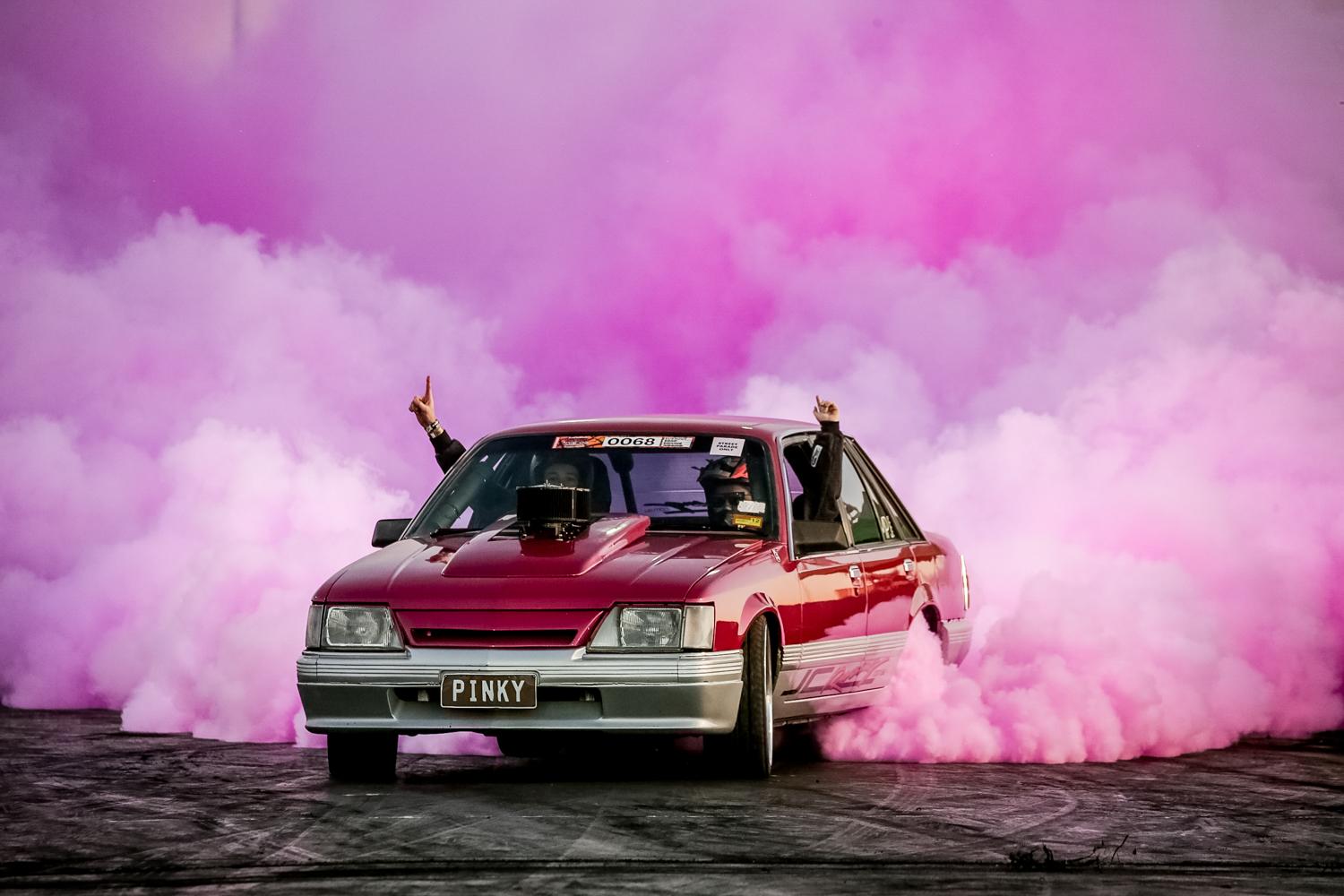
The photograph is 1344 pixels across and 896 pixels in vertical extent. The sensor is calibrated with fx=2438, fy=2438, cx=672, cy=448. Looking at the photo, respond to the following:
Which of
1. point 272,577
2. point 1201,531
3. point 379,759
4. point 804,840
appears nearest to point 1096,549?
point 1201,531

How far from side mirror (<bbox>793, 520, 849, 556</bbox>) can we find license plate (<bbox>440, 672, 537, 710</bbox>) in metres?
1.57

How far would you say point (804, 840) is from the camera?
7.34 meters

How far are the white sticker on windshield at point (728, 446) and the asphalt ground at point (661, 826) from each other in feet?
4.17

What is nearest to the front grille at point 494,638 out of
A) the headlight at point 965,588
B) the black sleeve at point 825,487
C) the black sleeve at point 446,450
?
the black sleeve at point 825,487

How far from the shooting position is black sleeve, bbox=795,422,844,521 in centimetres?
1026

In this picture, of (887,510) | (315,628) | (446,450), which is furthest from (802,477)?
(315,628)

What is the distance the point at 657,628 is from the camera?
8.66 metres

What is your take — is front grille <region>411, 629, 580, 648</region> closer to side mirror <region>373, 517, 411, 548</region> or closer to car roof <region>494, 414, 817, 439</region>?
side mirror <region>373, 517, 411, 548</region>

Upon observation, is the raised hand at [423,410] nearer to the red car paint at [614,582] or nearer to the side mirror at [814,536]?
the red car paint at [614,582]

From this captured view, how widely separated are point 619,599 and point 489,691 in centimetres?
56

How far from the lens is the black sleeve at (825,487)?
10.3 m

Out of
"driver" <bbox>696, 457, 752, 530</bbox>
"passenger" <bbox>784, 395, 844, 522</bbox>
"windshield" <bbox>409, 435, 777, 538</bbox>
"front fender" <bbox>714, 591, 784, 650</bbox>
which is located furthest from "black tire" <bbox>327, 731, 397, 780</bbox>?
"passenger" <bbox>784, 395, 844, 522</bbox>

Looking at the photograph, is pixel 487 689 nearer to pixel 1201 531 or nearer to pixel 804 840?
→ pixel 804 840

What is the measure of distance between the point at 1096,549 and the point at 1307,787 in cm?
657
